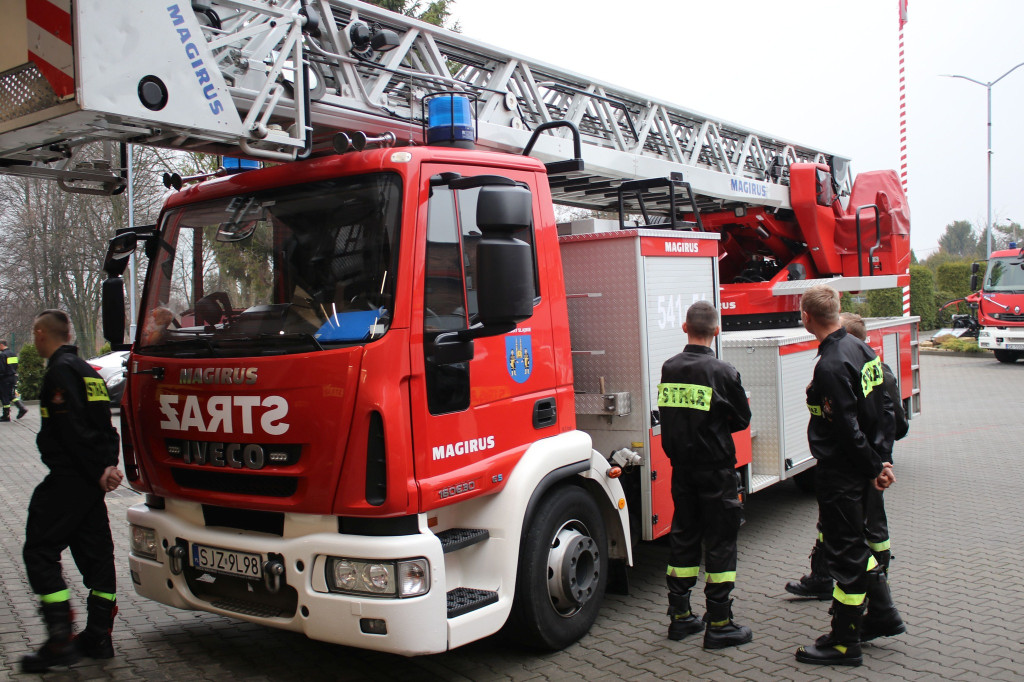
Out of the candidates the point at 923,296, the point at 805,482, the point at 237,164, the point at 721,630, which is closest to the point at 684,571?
the point at 721,630

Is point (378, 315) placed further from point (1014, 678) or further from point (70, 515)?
point (1014, 678)

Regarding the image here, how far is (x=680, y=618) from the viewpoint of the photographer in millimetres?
4465

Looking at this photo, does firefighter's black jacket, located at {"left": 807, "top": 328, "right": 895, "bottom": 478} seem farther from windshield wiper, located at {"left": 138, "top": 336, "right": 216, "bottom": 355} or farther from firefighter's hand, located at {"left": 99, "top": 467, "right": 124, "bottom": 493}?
firefighter's hand, located at {"left": 99, "top": 467, "right": 124, "bottom": 493}

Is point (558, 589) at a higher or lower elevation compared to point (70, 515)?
lower

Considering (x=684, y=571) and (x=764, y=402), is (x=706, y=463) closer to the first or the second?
(x=684, y=571)

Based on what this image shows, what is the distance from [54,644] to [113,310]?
5.64ft

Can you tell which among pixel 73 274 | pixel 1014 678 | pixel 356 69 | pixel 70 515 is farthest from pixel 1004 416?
pixel 73 274

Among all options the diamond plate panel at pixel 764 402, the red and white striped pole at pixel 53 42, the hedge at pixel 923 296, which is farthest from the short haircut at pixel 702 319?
the hedge at pixel 923 296

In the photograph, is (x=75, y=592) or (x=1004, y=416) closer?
(x=75, y=592)

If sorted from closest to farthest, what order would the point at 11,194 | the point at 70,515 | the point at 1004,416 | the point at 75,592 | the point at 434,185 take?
the point at 434,185 → the point at 70,515 → the point at 75,592 → the point at 1004,416 → the point at 11,194

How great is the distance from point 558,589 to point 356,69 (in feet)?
9.46

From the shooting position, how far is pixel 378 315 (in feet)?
11.2

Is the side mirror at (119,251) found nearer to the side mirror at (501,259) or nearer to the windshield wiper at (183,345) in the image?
the windshield wiper at (183,345)

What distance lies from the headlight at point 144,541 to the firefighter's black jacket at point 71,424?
14.1 inches
